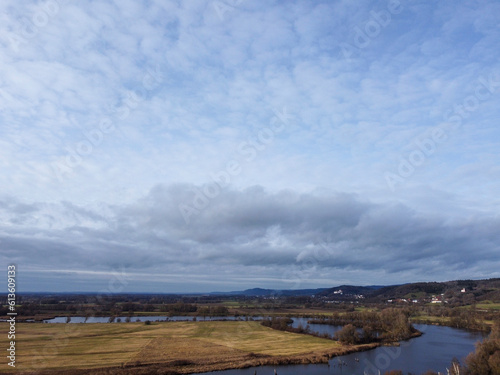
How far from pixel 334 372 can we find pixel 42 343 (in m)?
43.2

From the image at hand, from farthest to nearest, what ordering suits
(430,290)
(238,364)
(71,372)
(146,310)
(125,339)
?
(430,290) < (146,310) < (125,339) < (238,364) < (71,372)

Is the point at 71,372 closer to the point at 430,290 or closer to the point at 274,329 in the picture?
the point at 274,329

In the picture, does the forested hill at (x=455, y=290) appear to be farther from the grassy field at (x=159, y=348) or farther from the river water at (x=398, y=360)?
the grassy field at (x=159, y=348)

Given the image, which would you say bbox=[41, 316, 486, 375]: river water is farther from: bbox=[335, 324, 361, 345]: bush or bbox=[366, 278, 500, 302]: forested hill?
bbox=[366, 278, 500, 302]: forested hill

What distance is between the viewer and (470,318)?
276 feet

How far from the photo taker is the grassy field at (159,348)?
40219 mm

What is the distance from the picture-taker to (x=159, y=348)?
49406mm

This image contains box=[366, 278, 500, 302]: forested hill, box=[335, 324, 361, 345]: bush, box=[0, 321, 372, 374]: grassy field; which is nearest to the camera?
box=[0, 321, 372, 374]: grassy field

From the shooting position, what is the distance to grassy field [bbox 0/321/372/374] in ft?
132

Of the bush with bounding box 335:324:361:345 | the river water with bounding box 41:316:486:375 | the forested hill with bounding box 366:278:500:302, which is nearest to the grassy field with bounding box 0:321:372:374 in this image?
the bush with bounding box 335:324:361:345

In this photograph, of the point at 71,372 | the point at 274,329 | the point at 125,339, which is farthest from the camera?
the point at 274,329

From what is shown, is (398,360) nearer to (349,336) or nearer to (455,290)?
(349,336)

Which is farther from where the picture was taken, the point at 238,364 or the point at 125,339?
the point at 125,339

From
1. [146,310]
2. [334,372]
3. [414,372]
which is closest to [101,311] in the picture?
[146,310]
